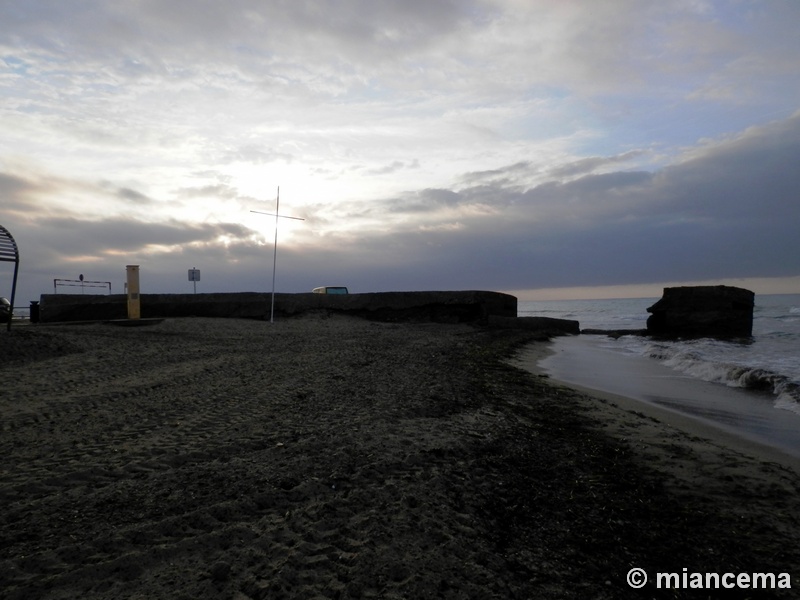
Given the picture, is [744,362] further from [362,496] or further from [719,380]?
[362,496]

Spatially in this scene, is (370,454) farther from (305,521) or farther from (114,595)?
(114,595)

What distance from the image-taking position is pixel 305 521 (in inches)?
101

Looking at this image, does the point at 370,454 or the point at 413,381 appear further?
the point at 413,381

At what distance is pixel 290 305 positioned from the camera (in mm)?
19828

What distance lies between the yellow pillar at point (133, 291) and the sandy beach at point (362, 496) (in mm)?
11211

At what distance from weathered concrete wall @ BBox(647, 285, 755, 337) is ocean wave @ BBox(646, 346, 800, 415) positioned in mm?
9378

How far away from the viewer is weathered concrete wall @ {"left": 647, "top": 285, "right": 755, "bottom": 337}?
65.0ft

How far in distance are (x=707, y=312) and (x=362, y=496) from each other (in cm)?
2135

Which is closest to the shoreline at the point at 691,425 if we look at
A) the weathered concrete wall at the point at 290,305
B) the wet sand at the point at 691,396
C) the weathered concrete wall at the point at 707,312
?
the wet sand at the point at 691,396

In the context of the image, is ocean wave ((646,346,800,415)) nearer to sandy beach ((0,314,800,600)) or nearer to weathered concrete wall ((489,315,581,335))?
sandy beach ((0,314,800,600))

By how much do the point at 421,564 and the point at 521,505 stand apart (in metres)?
0.96

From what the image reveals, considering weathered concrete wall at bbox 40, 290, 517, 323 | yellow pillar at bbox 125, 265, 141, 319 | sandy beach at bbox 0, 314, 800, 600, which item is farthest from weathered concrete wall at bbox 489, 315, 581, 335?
sandy beach at bbox 0, 314, 800, 600

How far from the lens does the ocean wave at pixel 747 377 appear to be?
24.5 ft

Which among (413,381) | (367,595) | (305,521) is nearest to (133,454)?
(305,521)
